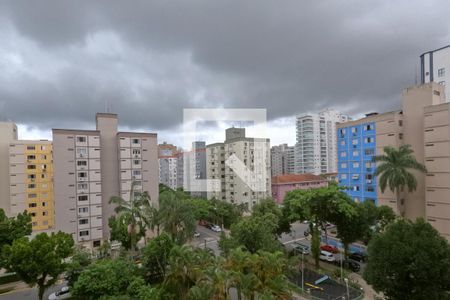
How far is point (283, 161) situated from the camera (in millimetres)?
68750

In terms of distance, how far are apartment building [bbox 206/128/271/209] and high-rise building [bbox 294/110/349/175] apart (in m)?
28.2

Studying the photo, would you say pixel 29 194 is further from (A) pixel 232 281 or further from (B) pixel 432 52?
(B) pixel 432 52

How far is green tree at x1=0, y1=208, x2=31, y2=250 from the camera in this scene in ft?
50.1

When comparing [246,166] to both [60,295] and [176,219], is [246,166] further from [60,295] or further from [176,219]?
[60,295]

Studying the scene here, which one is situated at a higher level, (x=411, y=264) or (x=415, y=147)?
(x=415, y=147)

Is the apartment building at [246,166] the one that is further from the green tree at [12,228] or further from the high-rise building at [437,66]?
the high-rise building at [437,66]

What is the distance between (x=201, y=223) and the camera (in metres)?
33.9

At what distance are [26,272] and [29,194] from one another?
20.6 meters

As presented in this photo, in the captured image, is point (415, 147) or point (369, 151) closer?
point (415, 147)

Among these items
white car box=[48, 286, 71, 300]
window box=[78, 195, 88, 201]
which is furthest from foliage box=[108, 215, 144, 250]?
window box=[78, 195, 88, 201]

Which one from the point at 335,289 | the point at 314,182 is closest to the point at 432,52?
the point at 314,182

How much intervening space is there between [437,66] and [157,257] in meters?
39.6

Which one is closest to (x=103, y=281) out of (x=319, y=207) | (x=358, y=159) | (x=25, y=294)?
(x=25, y=294)

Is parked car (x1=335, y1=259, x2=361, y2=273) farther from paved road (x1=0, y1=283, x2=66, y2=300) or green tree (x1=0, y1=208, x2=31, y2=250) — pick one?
green tree (x1=0, y1=208, x2=31, y2=250)
